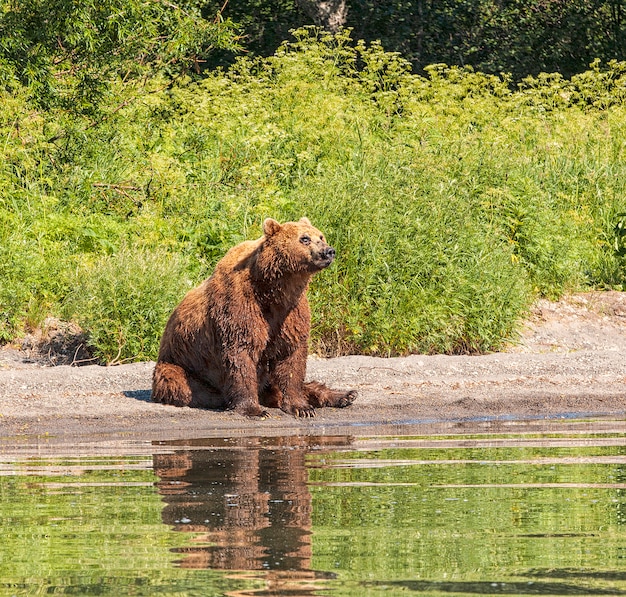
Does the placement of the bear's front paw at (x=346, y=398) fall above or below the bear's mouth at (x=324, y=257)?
below

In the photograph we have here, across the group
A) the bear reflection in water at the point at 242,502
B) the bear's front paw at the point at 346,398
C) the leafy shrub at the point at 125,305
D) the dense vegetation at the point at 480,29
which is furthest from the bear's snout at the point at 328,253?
the dense vegetation at the point at 480,29

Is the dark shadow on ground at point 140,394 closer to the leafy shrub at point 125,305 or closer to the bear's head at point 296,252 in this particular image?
the leafy shrub at point 125,305

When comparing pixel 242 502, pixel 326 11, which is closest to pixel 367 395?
pixel 242 502

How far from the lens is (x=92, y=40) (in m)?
15.3

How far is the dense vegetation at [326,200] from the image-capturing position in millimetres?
13883

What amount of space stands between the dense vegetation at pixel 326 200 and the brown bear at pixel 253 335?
198cm

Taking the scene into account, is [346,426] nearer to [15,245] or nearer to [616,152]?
[15,245]

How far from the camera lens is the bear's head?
35.3 ft

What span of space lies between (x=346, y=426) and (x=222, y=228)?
5345 millimetres

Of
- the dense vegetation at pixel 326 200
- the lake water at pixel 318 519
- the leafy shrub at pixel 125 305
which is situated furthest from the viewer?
the dense vegetation at pixel 326 200

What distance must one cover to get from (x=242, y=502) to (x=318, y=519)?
63cm

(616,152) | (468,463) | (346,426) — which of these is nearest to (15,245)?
(346,426)

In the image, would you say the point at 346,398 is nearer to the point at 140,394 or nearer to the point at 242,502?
the point at 140,394

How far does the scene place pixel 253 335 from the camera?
1085 centimetres
